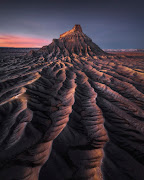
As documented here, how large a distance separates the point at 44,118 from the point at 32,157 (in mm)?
782

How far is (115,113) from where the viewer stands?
2.13 metres

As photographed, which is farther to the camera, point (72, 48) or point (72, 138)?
point (72, 48)

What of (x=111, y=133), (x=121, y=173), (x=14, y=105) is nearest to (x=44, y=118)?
(x=14, y=105)

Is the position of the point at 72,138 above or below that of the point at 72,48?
below

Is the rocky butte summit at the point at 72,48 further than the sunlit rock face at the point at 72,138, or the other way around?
the rocky butte summit at the point at 72,48

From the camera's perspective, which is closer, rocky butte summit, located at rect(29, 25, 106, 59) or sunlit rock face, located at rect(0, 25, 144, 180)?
sunlit rock face, located at rect(0, 25, 144, 180)

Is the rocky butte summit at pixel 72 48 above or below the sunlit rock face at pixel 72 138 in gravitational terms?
above

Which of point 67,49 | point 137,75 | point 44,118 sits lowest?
point 44,118

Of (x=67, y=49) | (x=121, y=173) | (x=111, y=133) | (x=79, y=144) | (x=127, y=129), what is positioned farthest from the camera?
(x=67, y=49)

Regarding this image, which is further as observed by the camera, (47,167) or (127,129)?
(127,129)

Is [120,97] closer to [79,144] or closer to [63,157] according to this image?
[79,144]

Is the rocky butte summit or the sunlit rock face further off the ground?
the rocky butte summit

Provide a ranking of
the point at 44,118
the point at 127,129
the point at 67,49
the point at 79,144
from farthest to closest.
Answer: the point at 67,49 → the point at 44,118 → the point at 127,129 → the point at 79,144

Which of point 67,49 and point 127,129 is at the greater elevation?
point 67,49
